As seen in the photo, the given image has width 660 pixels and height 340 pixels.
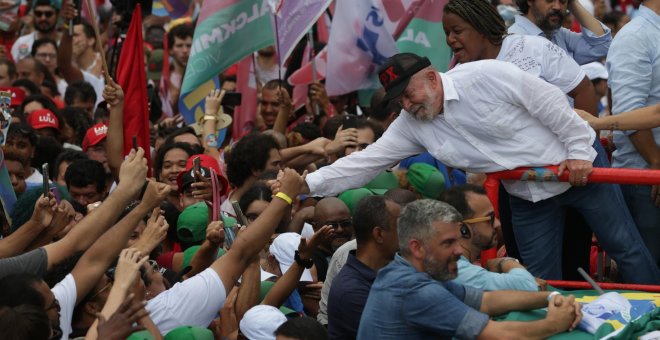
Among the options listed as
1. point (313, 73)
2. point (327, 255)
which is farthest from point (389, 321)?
point (313, 73)

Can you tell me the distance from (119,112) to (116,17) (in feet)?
11.9

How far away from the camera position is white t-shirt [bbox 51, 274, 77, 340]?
6.20m

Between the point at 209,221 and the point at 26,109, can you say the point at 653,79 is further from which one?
the point at 26,109

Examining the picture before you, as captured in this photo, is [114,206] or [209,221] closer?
[114,206]

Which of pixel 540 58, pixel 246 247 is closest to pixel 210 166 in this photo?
pixel 246 247

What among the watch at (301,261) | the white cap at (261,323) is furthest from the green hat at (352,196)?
the white cap at (261,323)

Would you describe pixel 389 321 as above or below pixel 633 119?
below

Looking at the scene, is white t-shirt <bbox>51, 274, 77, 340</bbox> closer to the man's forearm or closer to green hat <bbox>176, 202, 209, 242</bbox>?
the man's forearm

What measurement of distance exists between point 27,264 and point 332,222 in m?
2.32

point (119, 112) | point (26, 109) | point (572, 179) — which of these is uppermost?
point (572, 179)

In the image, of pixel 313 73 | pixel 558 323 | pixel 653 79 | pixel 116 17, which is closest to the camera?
pixel 558 323

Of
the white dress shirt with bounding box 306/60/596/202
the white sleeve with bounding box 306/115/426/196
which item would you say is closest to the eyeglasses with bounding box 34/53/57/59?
the white sleeve with bounding box 306/115/426/196

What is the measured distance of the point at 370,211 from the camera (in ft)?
23.3

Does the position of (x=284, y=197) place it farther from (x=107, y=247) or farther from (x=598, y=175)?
(x=598, y=175)
